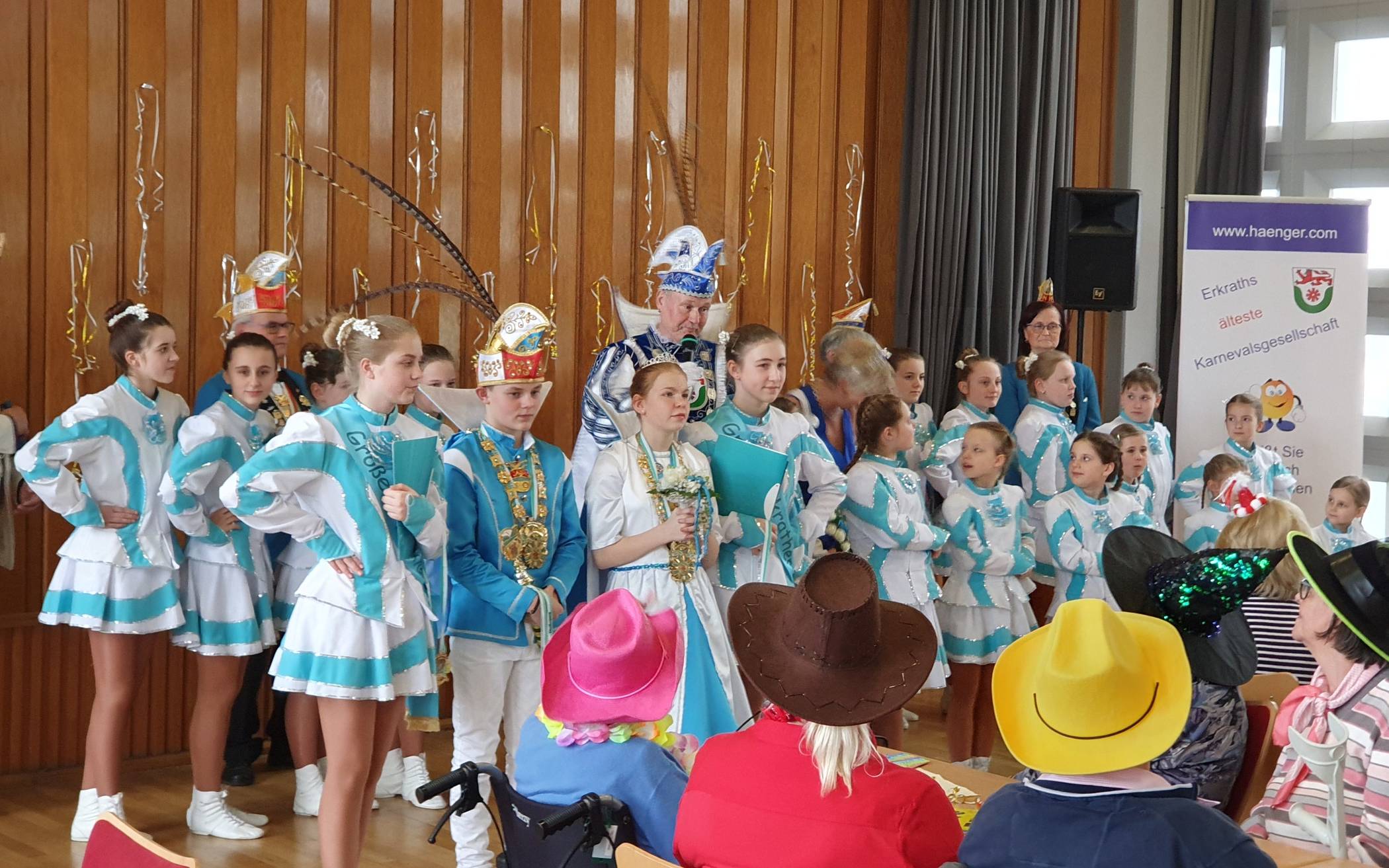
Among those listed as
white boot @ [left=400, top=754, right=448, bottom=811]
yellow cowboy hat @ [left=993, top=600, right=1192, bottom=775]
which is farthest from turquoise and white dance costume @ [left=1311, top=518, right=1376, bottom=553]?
yellow cowboy hat @ [left=993, top=600, right=1192, bottom=775]

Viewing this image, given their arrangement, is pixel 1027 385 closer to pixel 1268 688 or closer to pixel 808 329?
pixel 808 329

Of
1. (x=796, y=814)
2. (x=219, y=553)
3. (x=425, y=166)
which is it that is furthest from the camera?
(x=425, y=166)

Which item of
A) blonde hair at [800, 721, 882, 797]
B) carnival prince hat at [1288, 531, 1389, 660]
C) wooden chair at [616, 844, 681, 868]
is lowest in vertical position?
wooden chair at [616, 844, 681, 868]

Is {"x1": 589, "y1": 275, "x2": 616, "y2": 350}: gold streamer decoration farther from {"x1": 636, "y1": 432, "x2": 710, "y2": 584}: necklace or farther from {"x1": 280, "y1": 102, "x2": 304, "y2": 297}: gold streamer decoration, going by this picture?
{"x1": 636, "y1": 432, "x2": 710, "y2": 584}: necklace

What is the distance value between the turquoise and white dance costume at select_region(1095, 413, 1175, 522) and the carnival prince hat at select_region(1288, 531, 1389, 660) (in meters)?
3.68

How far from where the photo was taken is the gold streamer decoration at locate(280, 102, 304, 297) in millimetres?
5074

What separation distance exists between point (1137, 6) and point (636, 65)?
336cm

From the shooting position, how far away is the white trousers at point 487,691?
346cm

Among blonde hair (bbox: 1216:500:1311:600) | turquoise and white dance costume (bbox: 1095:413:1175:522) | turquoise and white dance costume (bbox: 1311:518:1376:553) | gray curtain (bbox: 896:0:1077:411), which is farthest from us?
gray curtain (bbox: 896:0:1077:411)

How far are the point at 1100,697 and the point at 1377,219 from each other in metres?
6.98

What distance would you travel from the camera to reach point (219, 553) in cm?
410

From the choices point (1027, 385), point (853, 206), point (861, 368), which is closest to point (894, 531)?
point (861, 368)

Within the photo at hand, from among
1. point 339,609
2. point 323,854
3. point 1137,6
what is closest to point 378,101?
point 339,609

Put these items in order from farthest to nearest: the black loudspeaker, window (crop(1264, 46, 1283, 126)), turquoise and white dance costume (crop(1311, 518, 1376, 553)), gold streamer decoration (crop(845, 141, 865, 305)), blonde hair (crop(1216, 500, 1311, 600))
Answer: window (crop(1264, 46, 1283, 126))
gold streamer decoration (crop(845, 141, 865, 305))
the black loudspeaker
turquoise and white dance costume (crop(1311, 518, 1376, 553))
blonde hair (crop(1216, 500, 1311, 600))
